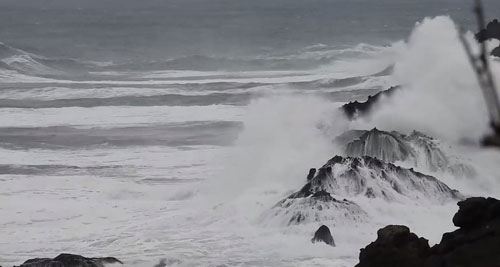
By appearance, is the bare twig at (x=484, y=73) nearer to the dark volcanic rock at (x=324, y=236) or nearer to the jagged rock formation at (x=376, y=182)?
the dark volcanic rock at (x=324, y=236)

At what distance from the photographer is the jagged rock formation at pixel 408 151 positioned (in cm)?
2264

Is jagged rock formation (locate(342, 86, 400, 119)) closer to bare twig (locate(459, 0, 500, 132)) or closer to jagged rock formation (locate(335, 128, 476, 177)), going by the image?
jagged rock formation (locate(335, 128, 476, 177))

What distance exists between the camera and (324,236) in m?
17.7

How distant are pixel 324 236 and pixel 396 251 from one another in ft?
17.0

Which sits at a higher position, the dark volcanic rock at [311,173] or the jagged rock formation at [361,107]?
the jagged rock formation at [361,107]

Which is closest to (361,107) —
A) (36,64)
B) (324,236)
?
(324,236)

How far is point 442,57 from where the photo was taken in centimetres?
2980

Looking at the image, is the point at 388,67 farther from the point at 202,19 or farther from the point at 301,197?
the point at 202,19

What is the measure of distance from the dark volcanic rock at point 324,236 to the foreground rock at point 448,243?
4.69 m

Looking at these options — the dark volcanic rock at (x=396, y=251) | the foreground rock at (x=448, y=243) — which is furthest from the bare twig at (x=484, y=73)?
the dark volcanic rock at (x=396, y=251)

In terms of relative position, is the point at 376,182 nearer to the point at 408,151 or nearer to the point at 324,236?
the point at 408,151

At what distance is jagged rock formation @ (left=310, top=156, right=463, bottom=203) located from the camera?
20297mm

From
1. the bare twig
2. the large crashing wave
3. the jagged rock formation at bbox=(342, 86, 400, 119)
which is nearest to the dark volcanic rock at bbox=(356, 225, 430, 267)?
the bare twig

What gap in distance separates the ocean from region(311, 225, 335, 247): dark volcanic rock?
16 centimetres
